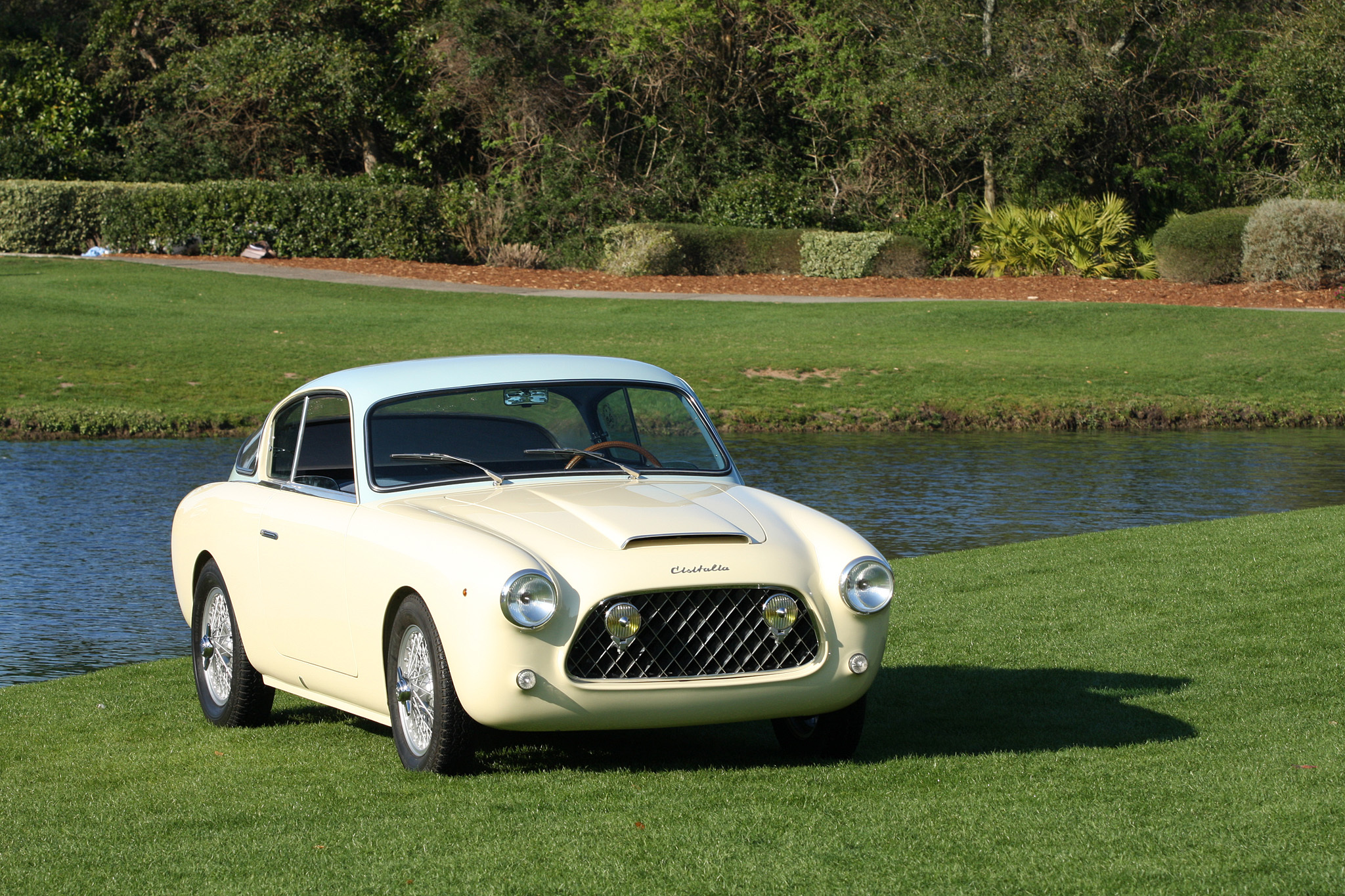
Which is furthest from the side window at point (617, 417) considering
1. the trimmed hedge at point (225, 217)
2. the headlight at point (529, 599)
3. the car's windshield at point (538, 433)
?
the trimmed hedge at point (225, 217)

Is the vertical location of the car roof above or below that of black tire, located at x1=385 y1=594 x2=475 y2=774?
above

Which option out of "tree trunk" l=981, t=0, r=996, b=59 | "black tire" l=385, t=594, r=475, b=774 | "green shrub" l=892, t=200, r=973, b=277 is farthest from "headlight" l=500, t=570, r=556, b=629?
"green shrub" l=892, t=200, r=973, b=277

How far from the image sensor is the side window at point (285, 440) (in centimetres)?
682

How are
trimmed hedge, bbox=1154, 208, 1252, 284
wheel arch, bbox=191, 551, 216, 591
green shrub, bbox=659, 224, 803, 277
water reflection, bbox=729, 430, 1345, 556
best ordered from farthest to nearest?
1. green shrub, bbox=659, 224, 803, 277
2. trimmed hedge, bbox=1154, 208, 1252, 284
3. water reflection, bbox=729, 430, 1345, 556
4. wheel arch, bbox=191, 551, 216, 591

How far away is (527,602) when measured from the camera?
4.96 metres

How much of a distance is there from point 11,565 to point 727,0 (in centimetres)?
3197

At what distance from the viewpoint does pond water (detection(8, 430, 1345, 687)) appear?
32.2 feet

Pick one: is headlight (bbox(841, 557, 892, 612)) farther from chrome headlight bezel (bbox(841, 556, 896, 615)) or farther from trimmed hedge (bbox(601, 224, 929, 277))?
trimmed hedge (bbox(601, 224, 929, 277))

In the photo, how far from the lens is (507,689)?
16.3ft

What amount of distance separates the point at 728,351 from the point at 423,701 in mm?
19825

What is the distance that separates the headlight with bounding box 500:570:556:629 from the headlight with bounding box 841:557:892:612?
106 centimetres

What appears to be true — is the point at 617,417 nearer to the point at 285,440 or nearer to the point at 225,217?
the point at 285,440

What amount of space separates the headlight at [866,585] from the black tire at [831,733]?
37cm

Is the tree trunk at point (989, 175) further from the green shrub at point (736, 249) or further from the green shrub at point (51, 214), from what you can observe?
the green shrub at point (51, 214)
